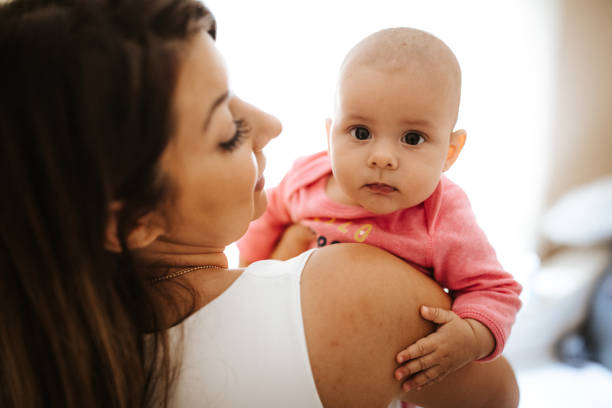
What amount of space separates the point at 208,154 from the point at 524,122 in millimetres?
1915

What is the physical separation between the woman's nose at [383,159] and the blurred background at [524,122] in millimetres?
746

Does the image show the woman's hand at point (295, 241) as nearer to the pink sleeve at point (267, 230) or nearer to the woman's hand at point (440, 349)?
the pink sleeve at point (267, 230)

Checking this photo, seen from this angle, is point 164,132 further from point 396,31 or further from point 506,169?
point 506,169

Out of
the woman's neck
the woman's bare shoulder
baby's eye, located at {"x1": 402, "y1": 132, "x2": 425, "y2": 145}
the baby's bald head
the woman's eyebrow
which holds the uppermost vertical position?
the baby's bald head

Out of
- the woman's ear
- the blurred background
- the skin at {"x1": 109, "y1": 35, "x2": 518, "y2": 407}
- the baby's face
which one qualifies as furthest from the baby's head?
the blurred background

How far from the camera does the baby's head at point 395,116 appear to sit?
78 centimetres

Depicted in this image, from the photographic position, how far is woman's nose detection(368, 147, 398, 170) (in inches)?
30.6

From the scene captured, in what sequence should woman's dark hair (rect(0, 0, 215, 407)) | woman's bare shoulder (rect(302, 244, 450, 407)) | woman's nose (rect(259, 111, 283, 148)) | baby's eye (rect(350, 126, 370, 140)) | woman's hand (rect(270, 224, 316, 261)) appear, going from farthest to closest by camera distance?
1. woman's hand (rect(270, 224, 316, 261))
2. baby's eye (rect(350, 126, 370, 140))
3. woman's nose (rect(259, 111, 283, 148))
4. woman's bare shoulder (rect(302, 244, 450, 407))
5. woman's dark hair (rect(0, 0, 215, 407))

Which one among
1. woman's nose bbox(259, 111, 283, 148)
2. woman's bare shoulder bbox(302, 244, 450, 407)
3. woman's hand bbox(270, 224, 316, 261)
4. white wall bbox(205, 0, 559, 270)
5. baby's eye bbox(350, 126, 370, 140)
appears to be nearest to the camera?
woman's bare shoulder bbox(302, 244, 450, 407)

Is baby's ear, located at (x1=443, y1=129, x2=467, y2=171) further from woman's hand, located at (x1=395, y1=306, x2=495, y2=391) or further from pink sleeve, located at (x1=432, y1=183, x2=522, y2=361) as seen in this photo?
woman's hand, located at (x1=395, y1=306, x2=495, y2=391)

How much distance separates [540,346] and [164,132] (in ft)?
8.00

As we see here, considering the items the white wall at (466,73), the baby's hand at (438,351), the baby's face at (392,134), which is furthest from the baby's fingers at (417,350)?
the white wall at (466,73)

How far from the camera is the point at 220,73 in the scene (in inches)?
23.8

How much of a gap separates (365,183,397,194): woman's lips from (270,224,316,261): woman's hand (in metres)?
0.25
